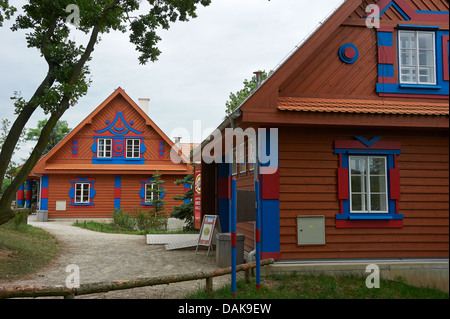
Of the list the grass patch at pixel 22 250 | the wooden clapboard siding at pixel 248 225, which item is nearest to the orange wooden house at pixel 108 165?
the grass patch at pixel 22 250

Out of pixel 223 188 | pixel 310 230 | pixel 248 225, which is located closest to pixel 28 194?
pixel 223 188

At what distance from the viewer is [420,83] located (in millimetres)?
9531

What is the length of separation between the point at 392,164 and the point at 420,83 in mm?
2100

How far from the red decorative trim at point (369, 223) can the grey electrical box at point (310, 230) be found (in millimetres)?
424

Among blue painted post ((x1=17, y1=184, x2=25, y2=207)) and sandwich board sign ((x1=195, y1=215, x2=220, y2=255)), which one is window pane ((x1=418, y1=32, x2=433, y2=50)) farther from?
blue painted post ((x1=17, y1=184, x2=25, y2=207))

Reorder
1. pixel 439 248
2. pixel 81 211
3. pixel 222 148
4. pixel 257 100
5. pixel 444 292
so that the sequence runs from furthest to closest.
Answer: pixel 81 211, pixel 222 148, pixel 439 248, pixel 257 100, pixel 444 292

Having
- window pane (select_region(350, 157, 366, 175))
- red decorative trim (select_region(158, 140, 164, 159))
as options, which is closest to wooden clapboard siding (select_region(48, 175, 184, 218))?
red decorative trim (select_region(158, 140, 164, 159))

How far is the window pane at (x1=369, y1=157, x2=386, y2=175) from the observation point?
9.27 metres

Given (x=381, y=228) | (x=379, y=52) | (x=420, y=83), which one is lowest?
(x=381, y=228)

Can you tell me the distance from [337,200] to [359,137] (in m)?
1.54

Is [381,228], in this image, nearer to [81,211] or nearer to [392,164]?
[392,164]

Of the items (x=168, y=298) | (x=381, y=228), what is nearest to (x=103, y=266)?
(x=168, y=298)

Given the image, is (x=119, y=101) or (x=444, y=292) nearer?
(x=444, y=292)

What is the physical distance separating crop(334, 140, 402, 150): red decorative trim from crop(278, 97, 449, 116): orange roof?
0.83 meters
